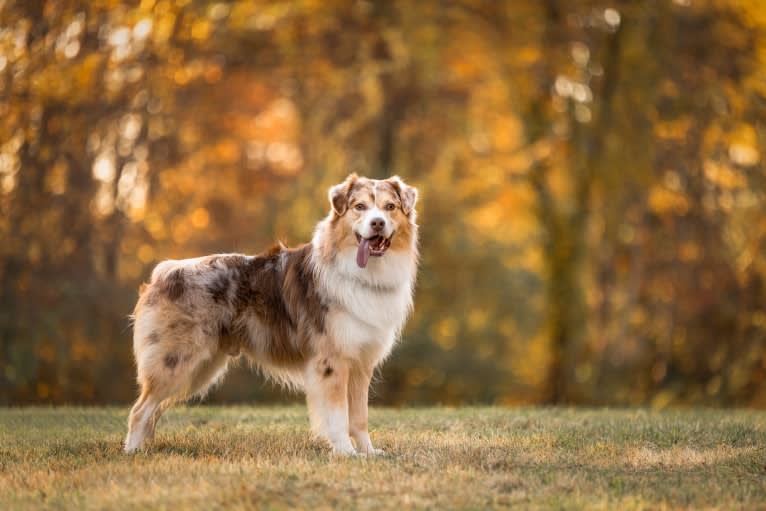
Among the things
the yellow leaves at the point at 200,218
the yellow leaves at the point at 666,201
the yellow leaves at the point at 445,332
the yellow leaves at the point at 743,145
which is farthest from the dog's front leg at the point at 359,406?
the yellow leaves at the point at 200,218

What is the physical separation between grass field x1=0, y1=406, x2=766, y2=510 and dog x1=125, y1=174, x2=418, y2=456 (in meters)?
0.43

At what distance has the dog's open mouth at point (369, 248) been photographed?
23.3 ft

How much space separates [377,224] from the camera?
22.9 feet

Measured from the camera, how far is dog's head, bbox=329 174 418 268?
706cm

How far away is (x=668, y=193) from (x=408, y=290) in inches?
370

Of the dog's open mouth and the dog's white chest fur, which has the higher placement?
the dog's open mouth

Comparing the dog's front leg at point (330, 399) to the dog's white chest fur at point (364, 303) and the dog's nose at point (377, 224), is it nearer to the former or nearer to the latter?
the dog's white chest fur at point (364, 303)

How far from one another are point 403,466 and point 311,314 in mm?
1486

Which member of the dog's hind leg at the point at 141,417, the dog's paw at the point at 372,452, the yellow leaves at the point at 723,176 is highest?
the yellow leaves at the point at 723,176

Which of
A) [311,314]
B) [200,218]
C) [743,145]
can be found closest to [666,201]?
[743,145]

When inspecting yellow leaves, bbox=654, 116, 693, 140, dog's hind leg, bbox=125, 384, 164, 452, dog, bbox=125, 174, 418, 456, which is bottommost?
dog's hind leg, bbox=125, 384, 164, 452

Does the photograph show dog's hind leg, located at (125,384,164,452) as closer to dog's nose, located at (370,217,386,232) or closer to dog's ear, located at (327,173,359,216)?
dog's ear, located at (327,173,359,216)

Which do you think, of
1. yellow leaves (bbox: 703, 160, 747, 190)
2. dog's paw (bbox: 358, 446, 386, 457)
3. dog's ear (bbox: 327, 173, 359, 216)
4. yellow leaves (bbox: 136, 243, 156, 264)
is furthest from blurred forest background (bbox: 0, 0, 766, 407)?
dog's paw (bbox: 358, 446, 386, 457)

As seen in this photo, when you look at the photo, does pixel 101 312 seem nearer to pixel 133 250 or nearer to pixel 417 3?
pixel 133 250
